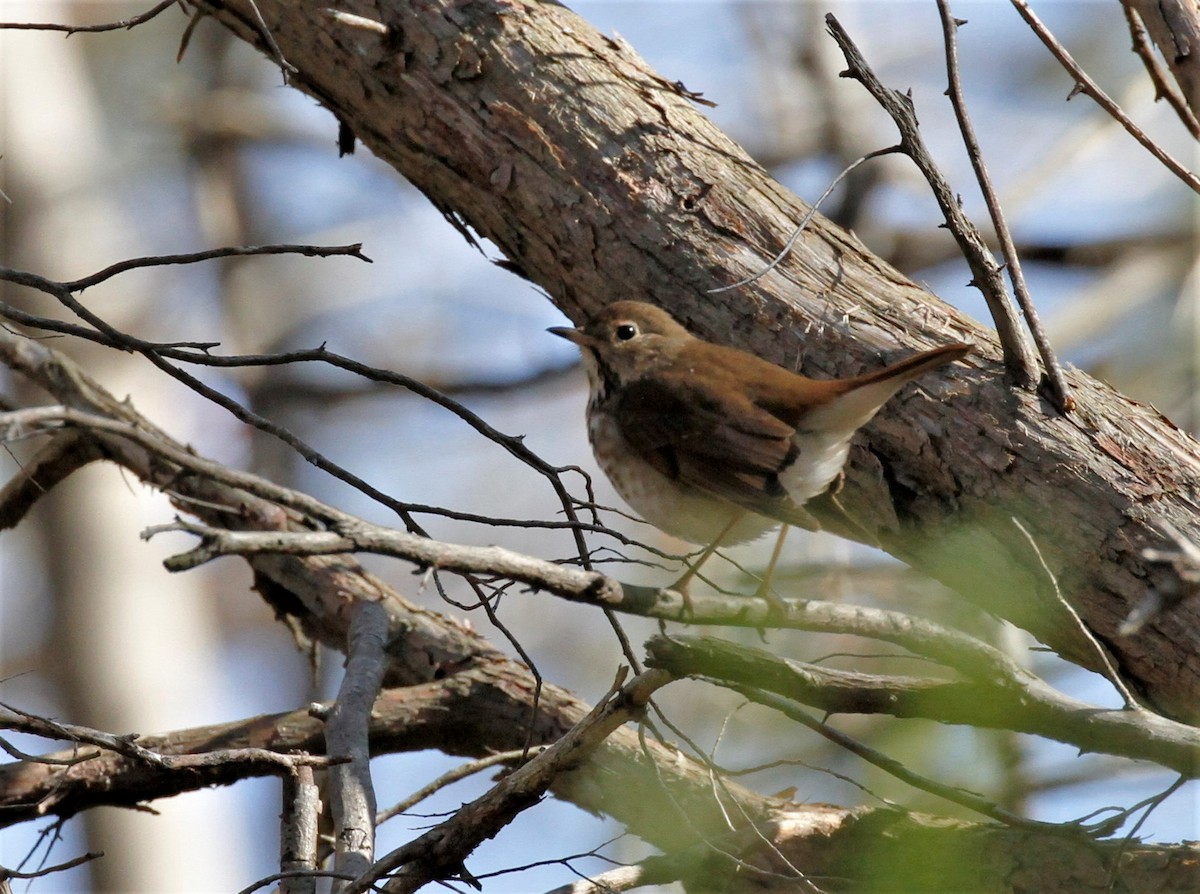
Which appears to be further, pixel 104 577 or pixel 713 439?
pixel 104 577

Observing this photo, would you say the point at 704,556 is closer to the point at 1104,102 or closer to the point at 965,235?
the point at 965,235

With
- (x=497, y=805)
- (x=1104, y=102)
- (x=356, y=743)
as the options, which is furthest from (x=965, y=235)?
(x=356, y=743)

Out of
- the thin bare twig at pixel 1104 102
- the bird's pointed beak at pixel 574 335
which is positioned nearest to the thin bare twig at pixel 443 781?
the bird's pointed beak at pixel 574 335

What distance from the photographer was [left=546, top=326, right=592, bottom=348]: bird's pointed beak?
4.02 metres

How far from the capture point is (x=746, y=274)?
11.8 ft

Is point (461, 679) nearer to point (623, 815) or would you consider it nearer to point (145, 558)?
point (623, 815)

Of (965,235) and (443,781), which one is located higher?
(965,235)

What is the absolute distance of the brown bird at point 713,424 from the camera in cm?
331

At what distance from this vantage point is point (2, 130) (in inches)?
396

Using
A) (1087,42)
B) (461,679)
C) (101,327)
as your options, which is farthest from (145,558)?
(1087,42)

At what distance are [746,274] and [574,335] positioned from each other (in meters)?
0.72

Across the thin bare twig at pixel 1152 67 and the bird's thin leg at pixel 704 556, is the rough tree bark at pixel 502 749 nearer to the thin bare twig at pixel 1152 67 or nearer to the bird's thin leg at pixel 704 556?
the bird's thin leg at pixel 704 556

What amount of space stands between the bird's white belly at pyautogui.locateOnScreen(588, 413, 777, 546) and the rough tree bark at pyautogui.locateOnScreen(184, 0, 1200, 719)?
34 centimetres

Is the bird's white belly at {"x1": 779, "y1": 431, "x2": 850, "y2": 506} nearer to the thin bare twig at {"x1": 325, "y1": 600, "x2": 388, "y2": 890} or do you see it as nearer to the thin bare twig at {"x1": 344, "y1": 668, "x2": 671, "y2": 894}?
the thin bare twig at {"x1": 344, "y1": 668, "x2": 671, "y2": 894}
